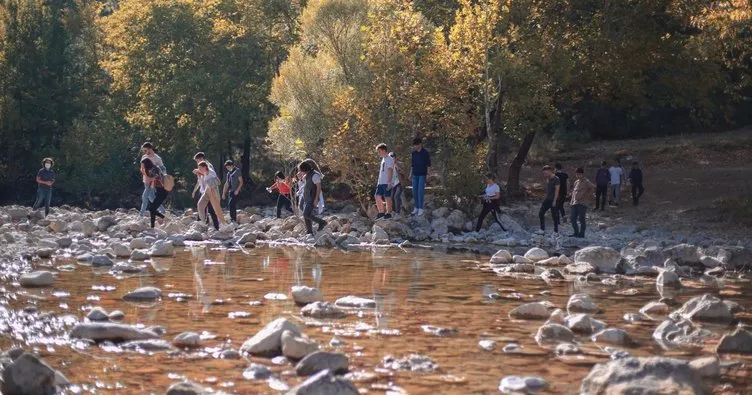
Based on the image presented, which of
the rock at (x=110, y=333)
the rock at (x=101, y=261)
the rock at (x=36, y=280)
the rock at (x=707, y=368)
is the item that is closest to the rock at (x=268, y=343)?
the rock at (x=110, y=333)

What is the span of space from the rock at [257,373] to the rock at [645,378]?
249 centimetres

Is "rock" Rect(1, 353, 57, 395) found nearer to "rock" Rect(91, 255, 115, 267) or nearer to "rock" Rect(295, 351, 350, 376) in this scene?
"rock" Rect(295, 351, 350, 376)

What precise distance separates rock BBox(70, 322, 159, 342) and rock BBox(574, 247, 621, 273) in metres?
9.58

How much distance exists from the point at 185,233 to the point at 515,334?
14.6 meters

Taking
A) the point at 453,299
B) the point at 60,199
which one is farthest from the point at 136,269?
the point at 60,199

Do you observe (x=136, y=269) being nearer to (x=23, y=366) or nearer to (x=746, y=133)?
(x=23, y=366)

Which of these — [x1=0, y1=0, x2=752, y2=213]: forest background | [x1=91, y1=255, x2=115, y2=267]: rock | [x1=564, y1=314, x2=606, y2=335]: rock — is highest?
[x1=0, y1=0, x2=752, y2=213]: forest background

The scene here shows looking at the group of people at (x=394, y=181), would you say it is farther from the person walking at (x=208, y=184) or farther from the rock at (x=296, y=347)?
the rock at (x=296, y=347)

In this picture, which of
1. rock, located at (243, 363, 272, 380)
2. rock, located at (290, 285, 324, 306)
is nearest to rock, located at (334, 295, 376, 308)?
rock, located at (290, 285, 324, 306)

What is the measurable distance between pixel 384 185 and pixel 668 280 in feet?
34.6

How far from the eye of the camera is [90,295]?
Answer: 12.9 metres

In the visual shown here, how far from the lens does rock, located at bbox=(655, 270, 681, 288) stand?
1577cm

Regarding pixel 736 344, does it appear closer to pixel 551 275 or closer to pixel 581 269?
pixel 551 275

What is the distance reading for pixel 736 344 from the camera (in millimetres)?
9805
